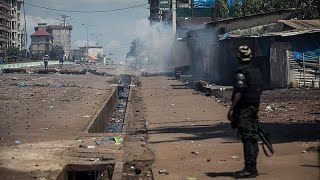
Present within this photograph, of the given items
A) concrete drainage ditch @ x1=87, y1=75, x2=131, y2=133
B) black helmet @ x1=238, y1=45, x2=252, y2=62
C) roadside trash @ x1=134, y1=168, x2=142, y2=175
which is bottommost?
concrete drainage ditch @ x1=87, y1=75, x2=131, y2=133

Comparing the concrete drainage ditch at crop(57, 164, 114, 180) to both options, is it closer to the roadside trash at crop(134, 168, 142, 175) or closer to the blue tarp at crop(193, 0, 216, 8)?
the roadside trash at crop(134, 168, 142, 175)

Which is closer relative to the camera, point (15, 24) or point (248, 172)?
point (248, 172)

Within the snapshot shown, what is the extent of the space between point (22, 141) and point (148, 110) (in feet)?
24.2

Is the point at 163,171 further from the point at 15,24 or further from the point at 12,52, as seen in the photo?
the point at 15,24

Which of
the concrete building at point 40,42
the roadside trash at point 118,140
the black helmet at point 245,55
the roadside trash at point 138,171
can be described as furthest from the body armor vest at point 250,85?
the concrete building at point 40,42

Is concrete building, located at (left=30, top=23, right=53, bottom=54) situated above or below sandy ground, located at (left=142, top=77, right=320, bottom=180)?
above

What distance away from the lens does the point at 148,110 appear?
16922mm

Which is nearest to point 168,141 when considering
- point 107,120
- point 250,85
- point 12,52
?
point 250,85

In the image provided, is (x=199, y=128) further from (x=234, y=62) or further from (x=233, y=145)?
(x=234, y=62)

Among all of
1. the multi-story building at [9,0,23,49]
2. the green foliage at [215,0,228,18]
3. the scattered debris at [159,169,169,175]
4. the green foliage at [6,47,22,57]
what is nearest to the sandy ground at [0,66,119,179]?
the scattered debris at [159,169,169,175]

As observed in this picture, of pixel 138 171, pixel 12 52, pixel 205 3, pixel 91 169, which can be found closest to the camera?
pixel 138 171

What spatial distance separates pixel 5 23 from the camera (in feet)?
326

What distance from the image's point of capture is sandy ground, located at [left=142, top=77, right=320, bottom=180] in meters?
6.57

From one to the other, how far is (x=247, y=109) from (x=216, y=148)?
8.78 ft
